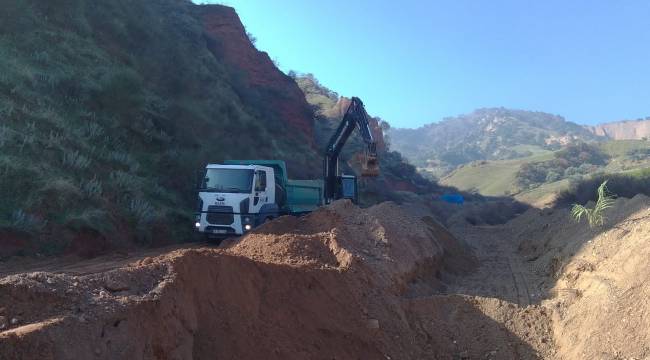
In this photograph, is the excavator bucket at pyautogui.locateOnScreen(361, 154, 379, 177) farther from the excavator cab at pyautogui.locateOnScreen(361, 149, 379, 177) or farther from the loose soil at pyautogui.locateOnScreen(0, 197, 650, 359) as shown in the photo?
the loose soil at pyautogui.locateOnScreen(0, 197, 650, 359)

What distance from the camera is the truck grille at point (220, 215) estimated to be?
52.9ft

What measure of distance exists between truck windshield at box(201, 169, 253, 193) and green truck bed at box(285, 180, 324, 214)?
303 cm

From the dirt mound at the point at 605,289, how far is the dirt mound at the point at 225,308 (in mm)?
2088

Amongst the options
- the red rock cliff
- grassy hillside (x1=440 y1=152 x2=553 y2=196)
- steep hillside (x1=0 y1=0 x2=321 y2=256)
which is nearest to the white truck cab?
steep hillside (x1=0 y1=0 x2=321 y2=256)

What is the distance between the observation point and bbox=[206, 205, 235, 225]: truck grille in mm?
16131

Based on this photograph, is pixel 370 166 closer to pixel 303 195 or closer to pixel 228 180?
pixel 303 195

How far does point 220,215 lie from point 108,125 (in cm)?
691

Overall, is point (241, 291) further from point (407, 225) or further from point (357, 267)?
point (407, 225)

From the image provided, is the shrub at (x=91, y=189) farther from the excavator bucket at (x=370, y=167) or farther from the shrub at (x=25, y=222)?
the excavator bucket at (x=370, y=167)

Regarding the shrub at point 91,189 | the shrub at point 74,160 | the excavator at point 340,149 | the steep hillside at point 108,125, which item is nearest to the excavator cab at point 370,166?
the excavator at point 340,149

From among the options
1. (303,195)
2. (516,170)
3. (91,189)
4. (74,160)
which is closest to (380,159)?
(303,195)

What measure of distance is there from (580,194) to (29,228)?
32.7 metres

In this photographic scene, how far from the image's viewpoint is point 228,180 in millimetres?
16562

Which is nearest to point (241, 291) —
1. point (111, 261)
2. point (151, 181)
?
point (111, 261)
